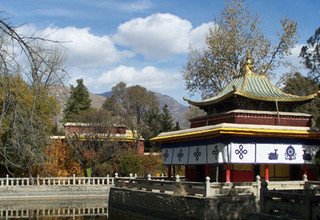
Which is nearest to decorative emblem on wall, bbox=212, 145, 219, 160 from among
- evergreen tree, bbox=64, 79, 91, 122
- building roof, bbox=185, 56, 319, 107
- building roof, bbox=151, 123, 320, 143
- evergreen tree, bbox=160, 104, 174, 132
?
building roof, bbox=151, 123, 320, 143

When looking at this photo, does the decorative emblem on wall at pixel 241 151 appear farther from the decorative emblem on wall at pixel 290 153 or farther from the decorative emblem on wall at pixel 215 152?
the decorative emblem on wall at pixel 290 153

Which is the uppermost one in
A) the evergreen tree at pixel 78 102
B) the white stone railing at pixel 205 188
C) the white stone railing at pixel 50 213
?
the evergreen tree at pixel 78 102

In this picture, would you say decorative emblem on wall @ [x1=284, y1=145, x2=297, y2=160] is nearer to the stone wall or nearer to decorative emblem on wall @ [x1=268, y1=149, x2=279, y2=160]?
decorative emblem on wall @ [x1=268, y1=149, x2=279, y2=160]

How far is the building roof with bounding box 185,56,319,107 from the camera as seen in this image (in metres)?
27.7

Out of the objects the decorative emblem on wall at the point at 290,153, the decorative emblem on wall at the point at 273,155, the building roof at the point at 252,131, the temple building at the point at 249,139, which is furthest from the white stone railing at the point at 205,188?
the decorative emblem on wall at the point at 290,153

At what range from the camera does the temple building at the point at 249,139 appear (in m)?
24.7

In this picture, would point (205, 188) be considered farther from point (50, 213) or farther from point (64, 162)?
point (64, 162)

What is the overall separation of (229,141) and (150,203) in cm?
523

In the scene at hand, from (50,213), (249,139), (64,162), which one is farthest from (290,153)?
(64,162)

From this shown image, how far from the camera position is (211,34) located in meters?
39.4

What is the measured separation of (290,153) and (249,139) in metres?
2.51

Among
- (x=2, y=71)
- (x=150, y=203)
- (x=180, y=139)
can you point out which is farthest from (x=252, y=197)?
(x=2, y=71)

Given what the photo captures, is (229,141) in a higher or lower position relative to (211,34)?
lower

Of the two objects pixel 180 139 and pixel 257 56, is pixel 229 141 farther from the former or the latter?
pixel 257 56
